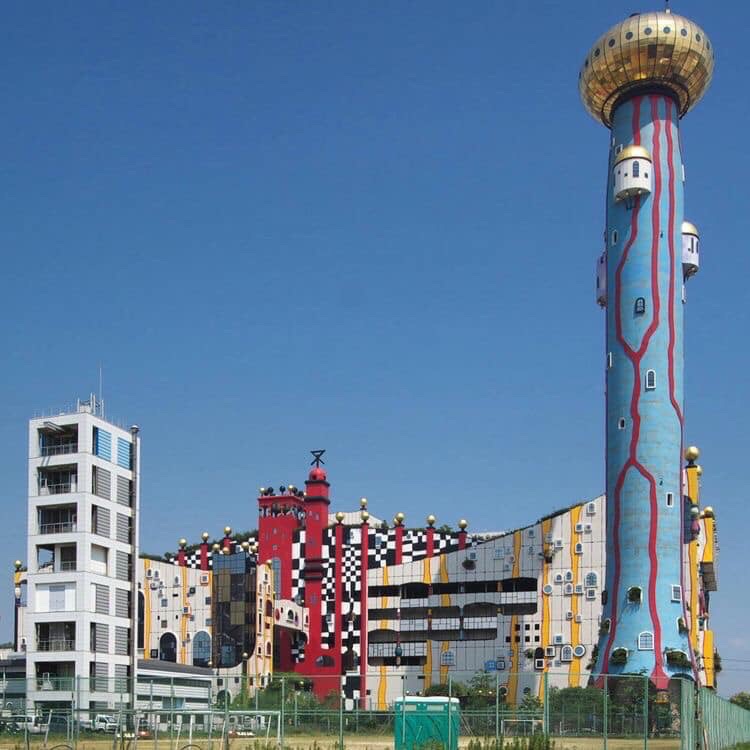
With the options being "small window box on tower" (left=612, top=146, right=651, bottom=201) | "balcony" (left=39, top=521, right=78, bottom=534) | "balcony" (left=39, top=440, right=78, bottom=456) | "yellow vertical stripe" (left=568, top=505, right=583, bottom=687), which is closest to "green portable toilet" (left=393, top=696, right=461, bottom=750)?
"balcony" (left=39, top=521, right=78, bottom=534)

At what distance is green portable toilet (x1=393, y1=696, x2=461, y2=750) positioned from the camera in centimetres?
3884

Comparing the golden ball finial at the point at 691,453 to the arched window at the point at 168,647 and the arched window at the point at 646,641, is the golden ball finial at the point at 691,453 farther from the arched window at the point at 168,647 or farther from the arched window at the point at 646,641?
the arched window at the point at 168,647

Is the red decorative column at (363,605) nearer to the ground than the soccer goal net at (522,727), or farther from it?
farther from it

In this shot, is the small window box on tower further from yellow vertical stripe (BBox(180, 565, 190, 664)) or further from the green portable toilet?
yellow vertical stripe (BBox(180, 565, 190, 664))

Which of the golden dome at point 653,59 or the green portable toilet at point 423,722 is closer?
the green portable toilet at point 423,722

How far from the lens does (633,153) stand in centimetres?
6944

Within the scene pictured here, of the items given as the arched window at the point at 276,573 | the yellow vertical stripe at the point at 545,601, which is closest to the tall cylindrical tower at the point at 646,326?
the yellow vertical stripe at the point at 545,601

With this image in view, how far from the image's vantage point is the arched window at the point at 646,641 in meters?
65.6

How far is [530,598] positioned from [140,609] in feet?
98.2

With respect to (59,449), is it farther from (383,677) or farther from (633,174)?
(383,677)

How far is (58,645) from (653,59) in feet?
143

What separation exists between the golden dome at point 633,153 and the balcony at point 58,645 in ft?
125

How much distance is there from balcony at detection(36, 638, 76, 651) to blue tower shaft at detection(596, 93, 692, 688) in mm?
27095

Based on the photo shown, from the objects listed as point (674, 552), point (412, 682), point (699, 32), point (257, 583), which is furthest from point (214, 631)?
point (699, 32)
